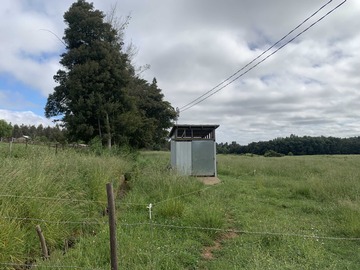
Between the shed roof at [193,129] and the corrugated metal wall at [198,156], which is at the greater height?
the shed roof at [193,129]

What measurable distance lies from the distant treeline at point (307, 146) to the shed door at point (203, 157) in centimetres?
4702

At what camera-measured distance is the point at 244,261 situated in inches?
169

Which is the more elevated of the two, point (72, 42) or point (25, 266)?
point (72, 42)

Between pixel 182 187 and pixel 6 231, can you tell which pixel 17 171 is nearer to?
pixel 6 231

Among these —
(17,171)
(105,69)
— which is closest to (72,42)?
(105,69)

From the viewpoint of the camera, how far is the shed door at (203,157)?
1670 cm

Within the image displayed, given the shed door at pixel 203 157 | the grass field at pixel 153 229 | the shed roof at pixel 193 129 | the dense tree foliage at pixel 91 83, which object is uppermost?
the dense tree foliage at pixel 91 83

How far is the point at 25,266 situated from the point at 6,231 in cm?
51

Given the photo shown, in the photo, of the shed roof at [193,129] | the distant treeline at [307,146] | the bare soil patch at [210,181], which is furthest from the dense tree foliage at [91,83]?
the distant treeline at [307,146]

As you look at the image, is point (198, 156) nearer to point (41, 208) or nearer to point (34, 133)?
point (41, 208)

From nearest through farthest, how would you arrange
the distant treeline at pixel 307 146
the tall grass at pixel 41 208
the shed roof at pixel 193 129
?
the tall grass at pixel 41 208 < the shed roof at pixel 193 129 < the distant treeline at pixel 307 146

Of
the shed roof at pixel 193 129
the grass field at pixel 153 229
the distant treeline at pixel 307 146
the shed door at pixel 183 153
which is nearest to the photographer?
the grass field at pixel 153 229

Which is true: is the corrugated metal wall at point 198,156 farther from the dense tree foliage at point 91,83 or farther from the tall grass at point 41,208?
the tall grass at point 41,208

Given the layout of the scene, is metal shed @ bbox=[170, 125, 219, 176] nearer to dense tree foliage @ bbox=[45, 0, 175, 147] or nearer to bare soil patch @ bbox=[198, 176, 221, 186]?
bare soil patch @ bbox=[198, 176, 221, 186]
